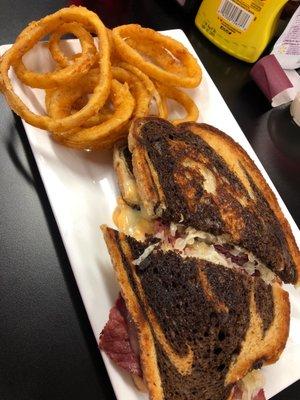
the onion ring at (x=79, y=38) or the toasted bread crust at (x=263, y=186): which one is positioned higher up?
the onion ring at (x=79, y=38)

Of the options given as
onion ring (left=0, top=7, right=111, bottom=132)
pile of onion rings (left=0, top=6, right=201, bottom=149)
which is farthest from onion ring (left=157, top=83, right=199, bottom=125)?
onion ring (left=0, top=7, right=111, bottom=132)

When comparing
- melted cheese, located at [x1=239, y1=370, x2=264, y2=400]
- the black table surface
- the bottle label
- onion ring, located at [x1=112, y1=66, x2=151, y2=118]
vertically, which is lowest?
the black table surface

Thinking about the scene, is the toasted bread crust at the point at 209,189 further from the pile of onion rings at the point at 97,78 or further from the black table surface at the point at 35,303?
the black table surface at the point at 35,303

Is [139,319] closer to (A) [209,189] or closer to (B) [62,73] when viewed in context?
(A) [209,189]

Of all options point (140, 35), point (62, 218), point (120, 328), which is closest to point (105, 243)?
point (62, 218)

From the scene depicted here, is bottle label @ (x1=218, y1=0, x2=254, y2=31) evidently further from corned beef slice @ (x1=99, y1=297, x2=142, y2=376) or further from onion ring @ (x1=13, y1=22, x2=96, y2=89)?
corned beef slice @ (x1=99, y1=297, x2=142, y2=376)

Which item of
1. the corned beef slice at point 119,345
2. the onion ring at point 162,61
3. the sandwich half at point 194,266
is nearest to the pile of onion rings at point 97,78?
the onion ring at point 162,61
